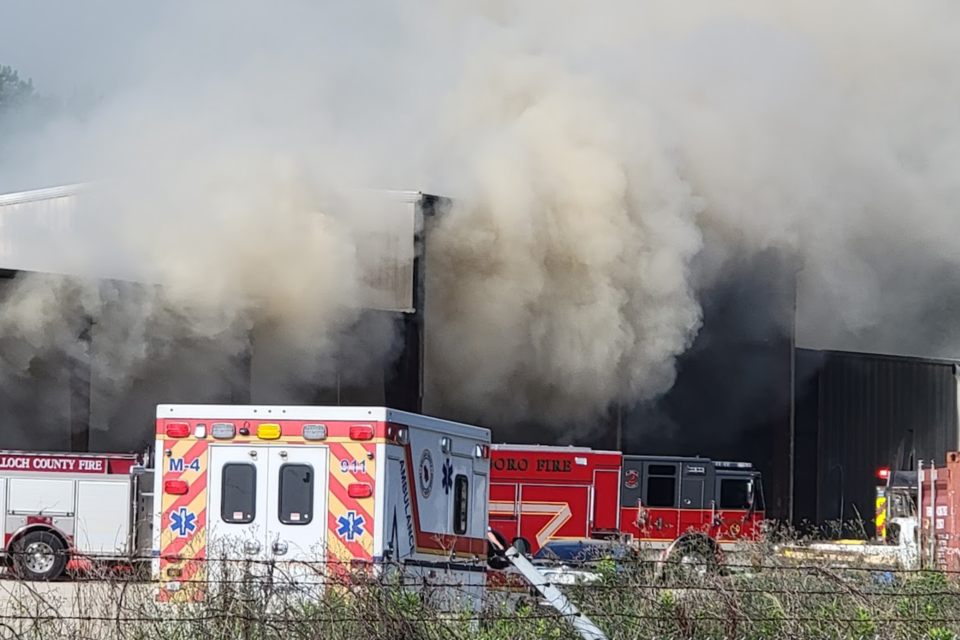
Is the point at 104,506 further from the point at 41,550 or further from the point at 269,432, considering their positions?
the point at 269,432

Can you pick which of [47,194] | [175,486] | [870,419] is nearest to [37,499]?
[47,194]

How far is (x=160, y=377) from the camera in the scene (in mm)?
20734

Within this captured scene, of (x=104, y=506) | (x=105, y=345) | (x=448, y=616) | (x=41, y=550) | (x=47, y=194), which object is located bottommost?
(x=41, y=550)

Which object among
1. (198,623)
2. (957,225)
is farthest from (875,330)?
(198,623)

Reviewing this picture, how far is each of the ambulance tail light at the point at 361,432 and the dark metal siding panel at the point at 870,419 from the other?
2164 cm

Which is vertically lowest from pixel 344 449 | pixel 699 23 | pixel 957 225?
pixel 344 449

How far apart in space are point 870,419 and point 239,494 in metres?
23.9


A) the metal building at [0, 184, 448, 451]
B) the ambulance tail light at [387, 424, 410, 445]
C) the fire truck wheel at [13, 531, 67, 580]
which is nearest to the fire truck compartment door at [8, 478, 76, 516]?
the fire truck wheel at [13, 531, 67, 580]

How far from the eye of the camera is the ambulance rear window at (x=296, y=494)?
9.89m

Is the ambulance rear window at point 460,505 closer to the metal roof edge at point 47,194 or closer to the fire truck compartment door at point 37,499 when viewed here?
the fire truck compartment door at point 37,499

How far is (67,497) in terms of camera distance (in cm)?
1720

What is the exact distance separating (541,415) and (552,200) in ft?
13.5

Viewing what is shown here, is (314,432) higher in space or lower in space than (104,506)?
higher

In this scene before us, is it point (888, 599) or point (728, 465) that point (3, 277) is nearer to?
point (728, 465)
